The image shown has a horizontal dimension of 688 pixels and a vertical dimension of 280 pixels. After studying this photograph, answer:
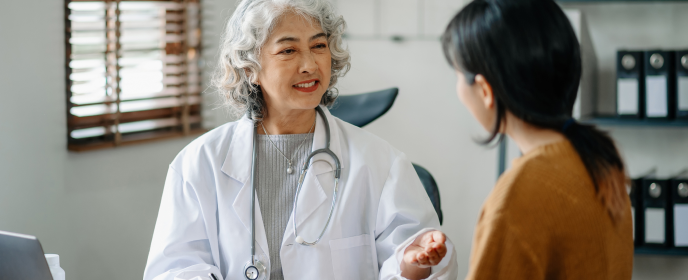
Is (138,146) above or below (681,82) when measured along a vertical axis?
below

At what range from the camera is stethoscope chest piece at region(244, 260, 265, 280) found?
1.39 m

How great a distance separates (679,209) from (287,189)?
1584 mm

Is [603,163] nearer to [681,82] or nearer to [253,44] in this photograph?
[253,44]

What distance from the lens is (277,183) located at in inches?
60.0

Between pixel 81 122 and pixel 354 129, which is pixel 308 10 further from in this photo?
pixel 81 122

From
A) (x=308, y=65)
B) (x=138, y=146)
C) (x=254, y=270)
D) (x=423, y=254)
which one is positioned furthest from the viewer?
(x=138, y=146)

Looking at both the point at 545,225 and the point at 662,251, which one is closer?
the point at 545,225

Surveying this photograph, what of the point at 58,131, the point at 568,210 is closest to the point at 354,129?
the point at 568,210

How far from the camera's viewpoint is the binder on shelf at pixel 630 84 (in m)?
2.16

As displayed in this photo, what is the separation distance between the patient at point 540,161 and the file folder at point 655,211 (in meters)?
1.55

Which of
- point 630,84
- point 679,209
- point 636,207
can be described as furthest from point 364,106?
point 679,209

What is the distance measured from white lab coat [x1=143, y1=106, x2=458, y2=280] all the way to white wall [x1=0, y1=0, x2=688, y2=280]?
76cm

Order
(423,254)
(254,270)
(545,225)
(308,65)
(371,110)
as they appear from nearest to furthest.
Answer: (545,225) < (423,254) < (254,270) < (308,65) < (371,110)

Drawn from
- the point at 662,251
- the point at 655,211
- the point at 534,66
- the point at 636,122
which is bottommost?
the point at 662,251
